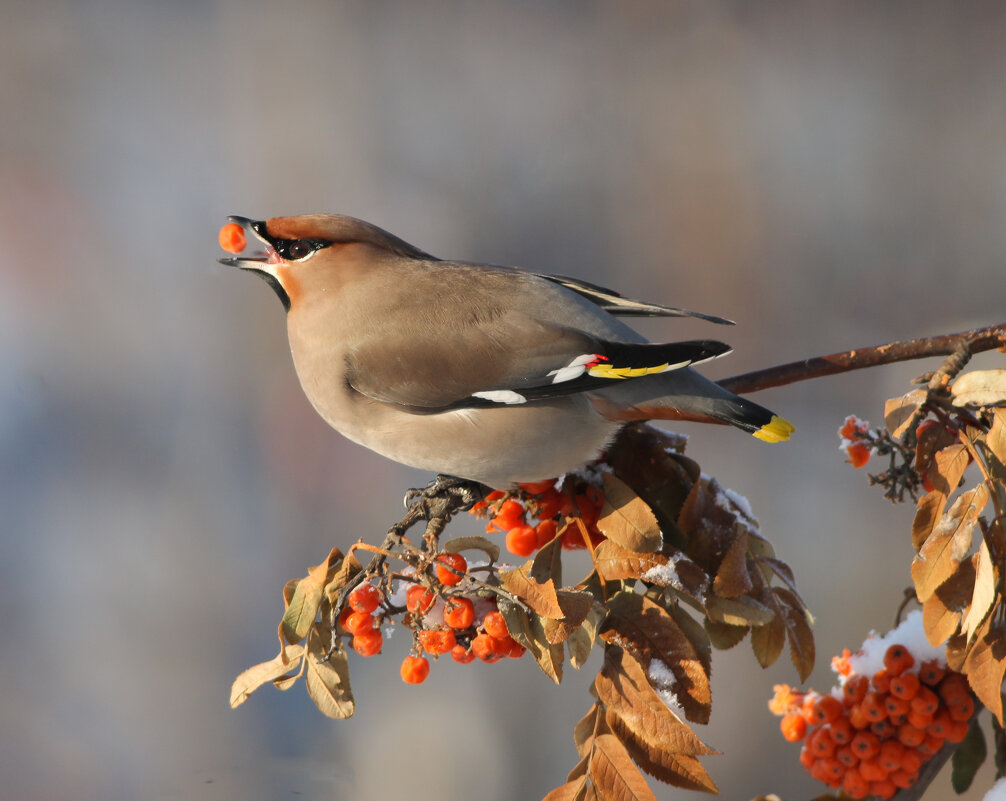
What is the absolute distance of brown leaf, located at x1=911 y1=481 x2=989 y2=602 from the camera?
1.23 m

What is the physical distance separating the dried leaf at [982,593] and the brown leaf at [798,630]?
264mm

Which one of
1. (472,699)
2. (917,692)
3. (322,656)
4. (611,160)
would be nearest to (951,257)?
(611,160)

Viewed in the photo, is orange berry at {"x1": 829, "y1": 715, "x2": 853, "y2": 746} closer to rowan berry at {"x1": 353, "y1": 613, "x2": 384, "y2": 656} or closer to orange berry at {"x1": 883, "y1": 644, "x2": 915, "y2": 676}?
orange berry at {"x1": 883, "y1": 644, "x2": 915, "y2": 676}

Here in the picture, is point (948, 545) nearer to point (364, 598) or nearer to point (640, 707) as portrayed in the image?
point (640, 707)

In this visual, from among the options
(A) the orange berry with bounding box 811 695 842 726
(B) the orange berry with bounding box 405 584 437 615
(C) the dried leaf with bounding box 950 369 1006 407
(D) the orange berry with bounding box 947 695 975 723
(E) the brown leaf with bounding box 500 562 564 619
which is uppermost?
(C) the dried leaf with bounding box 950 369 1006 407

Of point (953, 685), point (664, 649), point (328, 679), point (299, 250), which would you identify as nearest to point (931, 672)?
point (953, 685)

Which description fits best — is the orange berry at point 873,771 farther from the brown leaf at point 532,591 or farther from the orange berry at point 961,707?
the brown leaf at point 532,591

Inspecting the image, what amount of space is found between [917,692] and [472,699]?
2410 mm

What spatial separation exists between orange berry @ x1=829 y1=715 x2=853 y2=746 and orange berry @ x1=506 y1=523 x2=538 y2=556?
1.81 feet

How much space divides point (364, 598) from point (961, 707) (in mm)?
846

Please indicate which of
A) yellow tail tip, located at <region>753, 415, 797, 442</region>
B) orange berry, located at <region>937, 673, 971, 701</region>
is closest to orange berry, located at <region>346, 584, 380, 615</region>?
yellow tail tip, located at <region>753, 415, 797, 442</region>

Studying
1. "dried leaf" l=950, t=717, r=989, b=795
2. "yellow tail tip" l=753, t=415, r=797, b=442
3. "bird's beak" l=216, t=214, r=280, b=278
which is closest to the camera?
"yellow tail tip" l=753, t=415, r=797, b=442

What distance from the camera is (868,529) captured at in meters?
3.75

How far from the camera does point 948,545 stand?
48.9 inches
